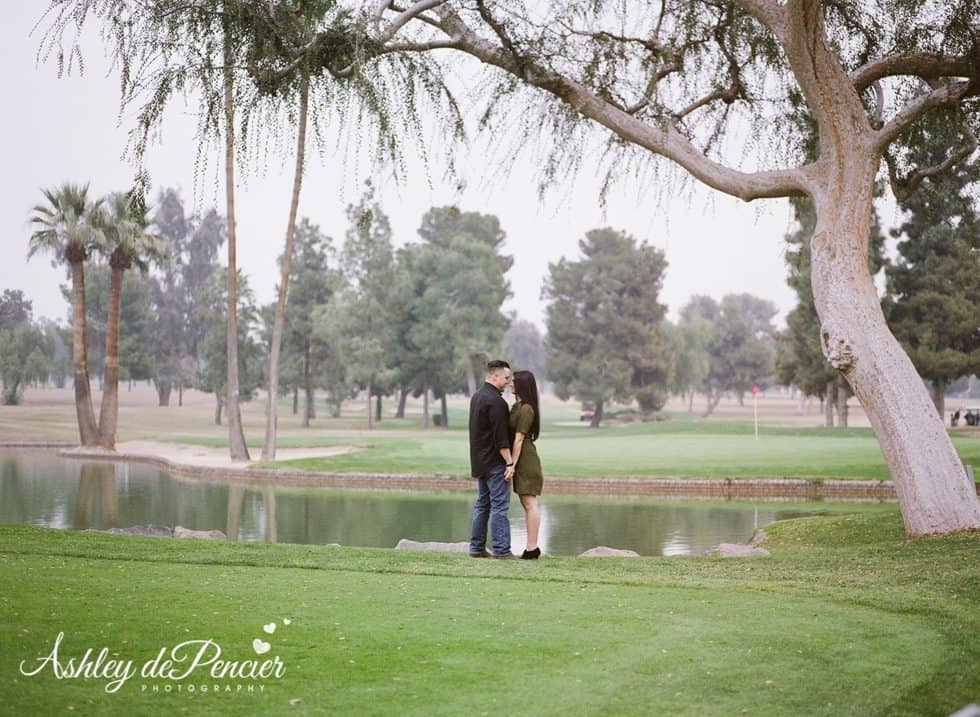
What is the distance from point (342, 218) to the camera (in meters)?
57.9

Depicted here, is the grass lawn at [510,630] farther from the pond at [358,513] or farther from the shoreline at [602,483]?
the shoreline at [602,483]

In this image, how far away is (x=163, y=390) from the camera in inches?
2419

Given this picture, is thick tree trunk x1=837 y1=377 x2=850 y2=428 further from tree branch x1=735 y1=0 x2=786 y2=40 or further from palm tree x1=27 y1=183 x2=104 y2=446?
tree branch x1=735 y1=0 x2=786 y2=40

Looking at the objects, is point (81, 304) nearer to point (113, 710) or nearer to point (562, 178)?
point (562, 178)

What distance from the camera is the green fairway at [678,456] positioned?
2267 cm

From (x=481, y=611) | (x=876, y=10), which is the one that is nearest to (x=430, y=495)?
(x=876, y=10)

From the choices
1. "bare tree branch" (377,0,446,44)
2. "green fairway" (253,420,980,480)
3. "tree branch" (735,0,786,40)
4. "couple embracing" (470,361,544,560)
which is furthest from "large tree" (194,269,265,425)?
"couple embracing" (470,361,544,560)

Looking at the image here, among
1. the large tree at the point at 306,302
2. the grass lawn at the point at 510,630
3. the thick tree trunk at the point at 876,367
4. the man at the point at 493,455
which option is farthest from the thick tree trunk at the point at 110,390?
the thick tree trunk at the point at 876,367

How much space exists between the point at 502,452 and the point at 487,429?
0.23 metres

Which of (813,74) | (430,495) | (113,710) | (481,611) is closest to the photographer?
(113,710)

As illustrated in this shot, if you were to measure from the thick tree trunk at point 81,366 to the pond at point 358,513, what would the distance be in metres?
9.15

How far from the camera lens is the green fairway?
74.4ft

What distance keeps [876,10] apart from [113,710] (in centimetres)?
1067

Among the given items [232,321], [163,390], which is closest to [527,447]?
[232,321]
